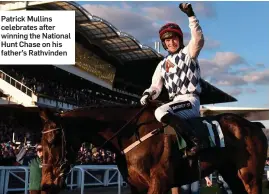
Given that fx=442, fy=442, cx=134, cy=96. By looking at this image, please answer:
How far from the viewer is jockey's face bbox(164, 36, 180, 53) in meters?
4.74

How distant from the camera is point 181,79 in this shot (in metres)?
4.64

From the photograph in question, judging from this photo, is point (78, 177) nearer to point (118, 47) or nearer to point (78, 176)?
point (78, 176)

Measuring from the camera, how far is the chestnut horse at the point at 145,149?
166 inches

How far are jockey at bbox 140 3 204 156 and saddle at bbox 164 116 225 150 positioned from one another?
0.07 meters

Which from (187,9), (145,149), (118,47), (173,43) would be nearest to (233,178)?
(145,149)

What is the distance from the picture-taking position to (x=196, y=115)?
481cm

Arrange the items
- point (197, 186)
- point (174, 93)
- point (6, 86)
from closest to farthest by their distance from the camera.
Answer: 1. point (174, 93)
2. point (197, 186)
3. point (6, 86)

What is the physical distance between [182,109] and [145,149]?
598 millimetres

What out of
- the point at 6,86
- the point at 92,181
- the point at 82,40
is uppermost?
the point at 82,40

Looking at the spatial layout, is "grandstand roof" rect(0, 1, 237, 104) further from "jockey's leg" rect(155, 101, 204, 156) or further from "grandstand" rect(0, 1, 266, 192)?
"jockey's leg" rect(155, 101, 204, 156)

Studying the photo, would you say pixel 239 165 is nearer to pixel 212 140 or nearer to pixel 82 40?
pixel 212 140

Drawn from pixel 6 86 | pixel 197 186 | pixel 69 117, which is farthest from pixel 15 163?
pixel 6 86

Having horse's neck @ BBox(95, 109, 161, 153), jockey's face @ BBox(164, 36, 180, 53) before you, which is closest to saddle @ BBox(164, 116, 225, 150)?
horse's neck @ BBox(95, 109, 161, 153)

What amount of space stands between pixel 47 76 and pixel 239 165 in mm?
24323
